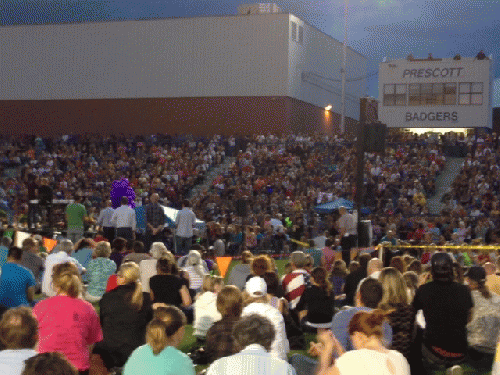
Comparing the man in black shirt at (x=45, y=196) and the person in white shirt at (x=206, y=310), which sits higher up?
the man in black shirt at (x=45, y=196)

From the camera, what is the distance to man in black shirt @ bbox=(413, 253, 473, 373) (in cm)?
827

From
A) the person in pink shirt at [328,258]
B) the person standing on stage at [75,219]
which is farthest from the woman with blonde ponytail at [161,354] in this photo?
the person standing on stage at [75,219]

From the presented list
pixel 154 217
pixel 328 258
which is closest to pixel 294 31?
pixel 154 217

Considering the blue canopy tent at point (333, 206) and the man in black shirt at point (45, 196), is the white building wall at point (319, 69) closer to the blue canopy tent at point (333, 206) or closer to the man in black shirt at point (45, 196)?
the blue canopy tent at point (333, 206)

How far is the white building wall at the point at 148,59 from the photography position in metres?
49.2

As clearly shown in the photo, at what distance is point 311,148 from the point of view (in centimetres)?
3969

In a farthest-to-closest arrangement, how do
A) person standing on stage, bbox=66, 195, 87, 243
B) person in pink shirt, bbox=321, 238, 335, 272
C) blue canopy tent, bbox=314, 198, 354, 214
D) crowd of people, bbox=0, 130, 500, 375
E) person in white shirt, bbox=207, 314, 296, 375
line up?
blue canopy tent, bbox=314, 198, 354, 214
person standing on stage, bbox=66, 195, 87, 243
person in pink shirt, bbox=321, 238, 335, 272
crowd of people, bbox=0, 130, 500, 375
person in white shirt, bbox=207, 314, 296, 375

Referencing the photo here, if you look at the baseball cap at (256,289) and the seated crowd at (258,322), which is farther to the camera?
the baseball cap at (256,289)

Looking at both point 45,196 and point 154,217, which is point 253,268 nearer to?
point 154,217

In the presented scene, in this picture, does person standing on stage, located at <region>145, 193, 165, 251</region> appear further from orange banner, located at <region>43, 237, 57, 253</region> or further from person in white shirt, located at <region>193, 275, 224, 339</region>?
person in white shirt, located at <region>193, 275, 224, 339</region>

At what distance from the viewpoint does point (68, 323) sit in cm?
718

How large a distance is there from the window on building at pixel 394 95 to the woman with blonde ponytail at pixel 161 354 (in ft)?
148

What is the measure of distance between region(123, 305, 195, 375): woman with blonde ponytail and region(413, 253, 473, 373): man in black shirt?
3303mm

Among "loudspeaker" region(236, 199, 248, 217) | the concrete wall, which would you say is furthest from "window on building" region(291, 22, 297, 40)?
"loudspeaker" region(236, 199, 248, 217)
